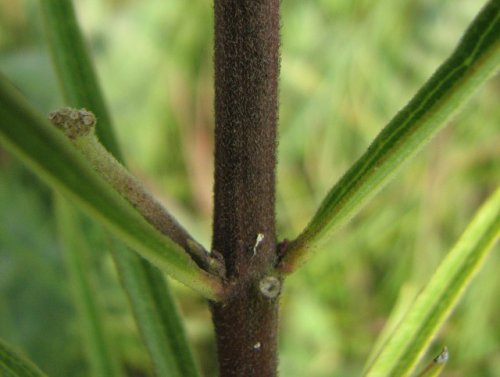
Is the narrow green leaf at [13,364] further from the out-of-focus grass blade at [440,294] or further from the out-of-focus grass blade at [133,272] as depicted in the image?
the out-of-focus grass blade at [440,294]

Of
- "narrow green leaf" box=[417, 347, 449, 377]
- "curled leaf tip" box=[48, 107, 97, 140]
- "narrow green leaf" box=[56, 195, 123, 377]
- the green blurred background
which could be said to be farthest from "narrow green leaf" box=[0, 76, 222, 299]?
the green blurred background

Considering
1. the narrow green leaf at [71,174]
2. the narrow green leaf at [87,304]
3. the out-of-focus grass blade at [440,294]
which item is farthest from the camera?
the narrow green leaf at [87,304]

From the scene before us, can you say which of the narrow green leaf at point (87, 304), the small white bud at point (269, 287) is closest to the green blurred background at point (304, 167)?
the narrow green leaf at point (87, 304)

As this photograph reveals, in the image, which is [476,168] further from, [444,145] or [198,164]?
[198,164]

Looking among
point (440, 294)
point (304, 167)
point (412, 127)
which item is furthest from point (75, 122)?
point (304, 167)

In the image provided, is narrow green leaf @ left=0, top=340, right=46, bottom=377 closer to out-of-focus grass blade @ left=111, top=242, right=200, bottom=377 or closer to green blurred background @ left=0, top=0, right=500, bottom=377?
out-of-focus grass blade @ left=111, top=242, right=200, bottom=377
